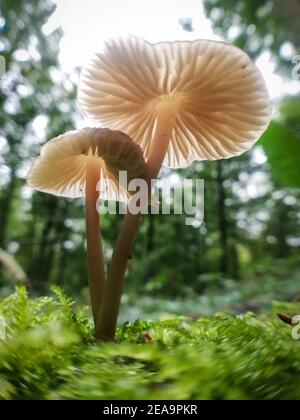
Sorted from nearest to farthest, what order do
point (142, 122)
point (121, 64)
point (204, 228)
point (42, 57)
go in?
point (121, 64)
point (142, 122)
point (42, 57)
point (204, 228)

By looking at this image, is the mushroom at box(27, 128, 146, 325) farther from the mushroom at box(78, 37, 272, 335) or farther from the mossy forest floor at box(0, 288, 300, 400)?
the mossy forest floor at box(0, 288, 300, 400)

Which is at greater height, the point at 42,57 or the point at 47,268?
the point at 42,57

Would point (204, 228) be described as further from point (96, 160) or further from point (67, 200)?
point (96, 160)

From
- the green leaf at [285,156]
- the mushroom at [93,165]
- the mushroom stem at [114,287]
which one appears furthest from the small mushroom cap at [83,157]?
the green leaf at [285,156]

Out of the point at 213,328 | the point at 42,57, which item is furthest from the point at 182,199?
the point at 213,328

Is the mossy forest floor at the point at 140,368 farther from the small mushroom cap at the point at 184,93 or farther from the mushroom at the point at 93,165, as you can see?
the small mushroom cap at the point at 184,93

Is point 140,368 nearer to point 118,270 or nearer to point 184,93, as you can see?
point 118,270
